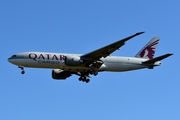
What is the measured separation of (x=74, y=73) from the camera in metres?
60.4

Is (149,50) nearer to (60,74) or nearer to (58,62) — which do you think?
(60,74)

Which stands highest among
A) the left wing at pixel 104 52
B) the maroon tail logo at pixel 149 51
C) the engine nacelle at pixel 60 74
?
the maroon tail logo at pixel 149 51

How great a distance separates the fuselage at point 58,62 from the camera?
5478 cm

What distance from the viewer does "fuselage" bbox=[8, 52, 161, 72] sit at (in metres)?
54.8

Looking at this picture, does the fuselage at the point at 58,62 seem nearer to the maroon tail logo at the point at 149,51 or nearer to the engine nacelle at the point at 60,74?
the maroon tail logo at the point at 149,51

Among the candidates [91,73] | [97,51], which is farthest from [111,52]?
[91,73]

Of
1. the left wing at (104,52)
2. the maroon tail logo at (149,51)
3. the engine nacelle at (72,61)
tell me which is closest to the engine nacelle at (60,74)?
the left wing at (104,52)

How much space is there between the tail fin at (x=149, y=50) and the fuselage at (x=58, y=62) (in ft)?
10.7

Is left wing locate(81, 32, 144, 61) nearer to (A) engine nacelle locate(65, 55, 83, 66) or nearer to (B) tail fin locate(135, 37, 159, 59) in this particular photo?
(A) engine nacelle locate(65, 55, 83, 66)

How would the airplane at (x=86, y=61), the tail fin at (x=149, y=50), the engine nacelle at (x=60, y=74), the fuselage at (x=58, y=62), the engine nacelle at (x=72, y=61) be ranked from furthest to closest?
the tail fin at (x=149, y=50) → the engine nacelle at (x=60, y=74) → the fuselage at (x=58, y=62) → the airplane at (x=86, y=61) → the engine nacelle at (x=72, y=61)

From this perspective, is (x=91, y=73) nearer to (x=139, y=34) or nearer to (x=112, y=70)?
(x=112, y=70)

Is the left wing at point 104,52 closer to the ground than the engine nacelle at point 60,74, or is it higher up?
higher up

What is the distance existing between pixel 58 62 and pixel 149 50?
14237mm

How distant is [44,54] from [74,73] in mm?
6608
